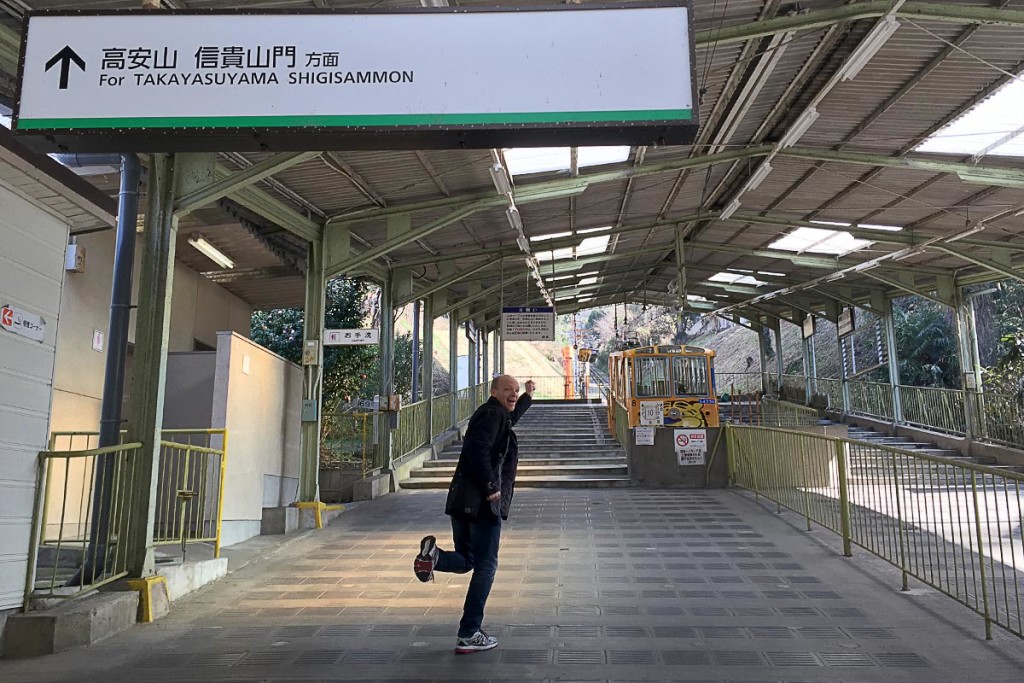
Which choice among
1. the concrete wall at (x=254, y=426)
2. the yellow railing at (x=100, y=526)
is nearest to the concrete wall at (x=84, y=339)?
the concrete wall at (x=254, y=426)

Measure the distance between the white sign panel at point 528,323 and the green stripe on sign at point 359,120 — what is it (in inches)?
546

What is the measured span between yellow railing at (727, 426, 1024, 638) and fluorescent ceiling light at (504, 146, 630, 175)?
4.56 m

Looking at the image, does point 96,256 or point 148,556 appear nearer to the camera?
point 148,556

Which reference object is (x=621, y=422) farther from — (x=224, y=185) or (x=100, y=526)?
(x=100, y=526)

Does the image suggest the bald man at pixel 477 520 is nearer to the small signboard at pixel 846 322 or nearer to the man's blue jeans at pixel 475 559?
the man's blue jeans at pixel 475 559

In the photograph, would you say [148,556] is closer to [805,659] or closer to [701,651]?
[701,651]

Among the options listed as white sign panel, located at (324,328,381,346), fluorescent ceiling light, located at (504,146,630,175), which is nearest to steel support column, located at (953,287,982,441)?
fluorescent ceiling light, located at (504,146,630,175)

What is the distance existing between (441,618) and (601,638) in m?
1.18

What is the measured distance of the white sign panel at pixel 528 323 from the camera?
57.3 ft

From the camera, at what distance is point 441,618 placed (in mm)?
5012

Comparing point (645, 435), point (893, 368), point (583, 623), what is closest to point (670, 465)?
point (645, 435)

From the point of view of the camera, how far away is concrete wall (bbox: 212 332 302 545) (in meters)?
7.86

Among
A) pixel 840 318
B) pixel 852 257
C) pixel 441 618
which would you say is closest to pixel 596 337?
pixel 840 318

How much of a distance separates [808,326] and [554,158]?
1518 cm
